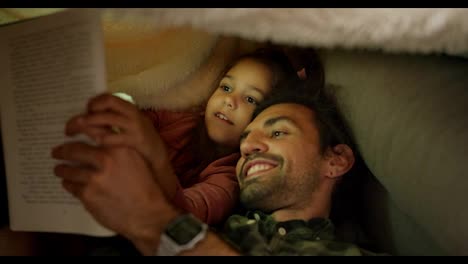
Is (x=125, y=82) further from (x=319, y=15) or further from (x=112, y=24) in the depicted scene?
(x=319, y=15)

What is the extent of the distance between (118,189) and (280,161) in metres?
0.31

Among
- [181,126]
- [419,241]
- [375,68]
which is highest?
[375,68]

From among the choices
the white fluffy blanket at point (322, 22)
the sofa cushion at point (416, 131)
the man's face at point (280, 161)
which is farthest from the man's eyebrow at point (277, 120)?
the white fluffy blanket at point (322, 22)

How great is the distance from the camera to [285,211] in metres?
0.83

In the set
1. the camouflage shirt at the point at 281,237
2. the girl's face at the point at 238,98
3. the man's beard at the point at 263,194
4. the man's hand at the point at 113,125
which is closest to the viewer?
the man's hand at the point at 113,125

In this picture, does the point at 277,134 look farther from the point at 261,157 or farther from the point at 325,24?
the point at 325,24

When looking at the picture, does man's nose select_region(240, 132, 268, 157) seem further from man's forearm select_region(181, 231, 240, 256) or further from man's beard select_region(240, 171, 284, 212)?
man's forearm select_region(181, 231, 240, 256)

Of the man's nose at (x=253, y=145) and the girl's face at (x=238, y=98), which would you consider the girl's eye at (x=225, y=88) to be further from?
the man's nose at (x=253, y=145)

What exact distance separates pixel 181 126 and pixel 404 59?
0.43 meters

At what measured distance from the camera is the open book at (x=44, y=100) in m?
0.60

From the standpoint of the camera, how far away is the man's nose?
0.83m

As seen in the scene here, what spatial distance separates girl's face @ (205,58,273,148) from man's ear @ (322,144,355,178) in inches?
6.4

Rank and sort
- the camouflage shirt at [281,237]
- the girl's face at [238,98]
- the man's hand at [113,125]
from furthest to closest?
the girl's face at [238,98] → the camouflage shirt at [281,237] → the man's hand at [113,125]
